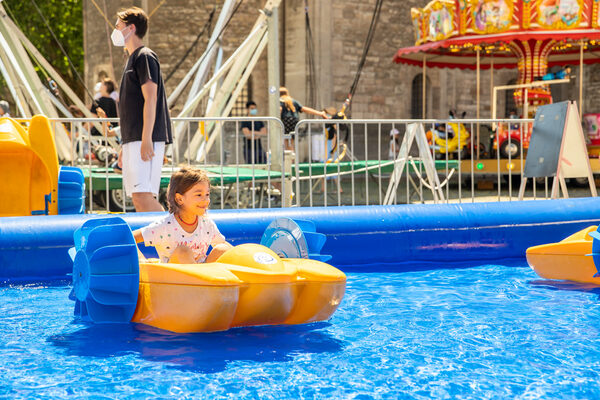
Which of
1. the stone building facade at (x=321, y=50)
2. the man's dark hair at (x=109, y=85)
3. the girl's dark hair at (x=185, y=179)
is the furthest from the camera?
the stone building facade at (x=321, y=50)

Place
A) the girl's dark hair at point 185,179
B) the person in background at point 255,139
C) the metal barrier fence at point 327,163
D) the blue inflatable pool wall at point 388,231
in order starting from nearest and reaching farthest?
the girl's dark hair at point 185,179 < the blue inflatable pool wall at point 388,231 < the metal barrier fence at point 327,163 < the person in background at point 255,139

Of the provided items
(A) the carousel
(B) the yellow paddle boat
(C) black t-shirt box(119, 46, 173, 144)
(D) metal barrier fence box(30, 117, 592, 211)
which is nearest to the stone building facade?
(D) metal barrier fence box(30, 117, 592, 211)

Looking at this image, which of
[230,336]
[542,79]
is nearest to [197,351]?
[230,336]

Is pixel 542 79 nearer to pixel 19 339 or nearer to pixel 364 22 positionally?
pixel 364 22

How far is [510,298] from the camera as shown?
4781mm

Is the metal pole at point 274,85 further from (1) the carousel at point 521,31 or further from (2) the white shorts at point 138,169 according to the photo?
(1) the carousel at point 521,31

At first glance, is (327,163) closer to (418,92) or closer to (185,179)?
(185,179)

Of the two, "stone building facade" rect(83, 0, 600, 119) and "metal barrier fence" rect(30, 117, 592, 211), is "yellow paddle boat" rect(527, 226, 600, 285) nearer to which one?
"metal barrier fence" rect(30, 117, 592, 211)

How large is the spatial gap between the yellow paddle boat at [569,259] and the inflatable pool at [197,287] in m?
1.82

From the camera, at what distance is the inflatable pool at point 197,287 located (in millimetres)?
3668

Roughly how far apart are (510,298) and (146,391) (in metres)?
2.52

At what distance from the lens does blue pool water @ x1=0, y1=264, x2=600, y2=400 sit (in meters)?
2.99

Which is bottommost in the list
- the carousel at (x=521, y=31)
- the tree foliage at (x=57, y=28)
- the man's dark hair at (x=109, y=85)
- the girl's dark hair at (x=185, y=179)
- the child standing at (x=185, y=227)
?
the child standing at (x=185, y=227)

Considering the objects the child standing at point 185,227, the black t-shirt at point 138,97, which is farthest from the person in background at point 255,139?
the child standing at point 185,227
